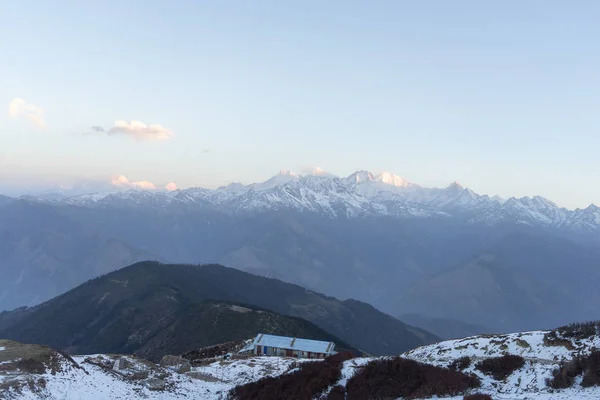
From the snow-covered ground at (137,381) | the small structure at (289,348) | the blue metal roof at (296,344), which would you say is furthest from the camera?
the blue metal roof at (296,344)

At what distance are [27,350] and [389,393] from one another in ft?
106

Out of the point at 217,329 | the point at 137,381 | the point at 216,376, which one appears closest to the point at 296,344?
the point at 216,376

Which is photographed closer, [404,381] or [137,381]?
[404,381]

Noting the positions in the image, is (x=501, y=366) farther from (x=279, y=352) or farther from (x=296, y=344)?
(x=279, y=352)

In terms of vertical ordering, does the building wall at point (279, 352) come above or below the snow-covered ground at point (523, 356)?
below

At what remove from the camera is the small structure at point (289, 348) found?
72.7 m

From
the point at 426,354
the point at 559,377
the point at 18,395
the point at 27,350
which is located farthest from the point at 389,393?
the point at 27,350

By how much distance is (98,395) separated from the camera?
117 feet

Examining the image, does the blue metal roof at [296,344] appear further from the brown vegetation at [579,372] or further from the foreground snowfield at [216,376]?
the brown vegetation at [579,372]

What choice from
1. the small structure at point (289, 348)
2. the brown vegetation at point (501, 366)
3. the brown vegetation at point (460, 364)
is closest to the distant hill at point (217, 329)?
the small structure at point (289, 348)

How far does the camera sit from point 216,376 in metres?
48.2

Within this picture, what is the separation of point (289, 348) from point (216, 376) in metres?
27.2

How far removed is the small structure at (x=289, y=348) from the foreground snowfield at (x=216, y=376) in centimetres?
2313

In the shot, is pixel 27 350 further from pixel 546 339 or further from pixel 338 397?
pixel 546 339
